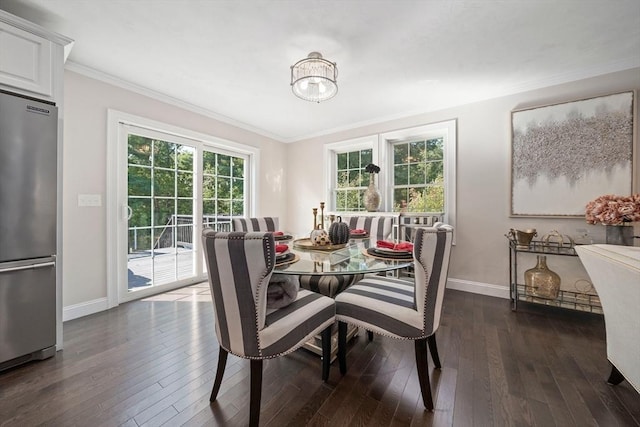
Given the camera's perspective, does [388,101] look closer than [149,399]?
No

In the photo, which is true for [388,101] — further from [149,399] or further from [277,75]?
[149,399]

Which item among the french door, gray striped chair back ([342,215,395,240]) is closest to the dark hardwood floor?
the french door

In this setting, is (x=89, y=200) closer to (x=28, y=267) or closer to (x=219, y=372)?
(x=28, y=267)

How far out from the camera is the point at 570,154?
8.43 ft

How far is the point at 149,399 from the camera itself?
1.43 meters

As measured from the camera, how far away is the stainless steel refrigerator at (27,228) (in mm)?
1635

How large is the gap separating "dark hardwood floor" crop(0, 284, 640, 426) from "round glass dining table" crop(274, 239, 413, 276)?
0.74 meters

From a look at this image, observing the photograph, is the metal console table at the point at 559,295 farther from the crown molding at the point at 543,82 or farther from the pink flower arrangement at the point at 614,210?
the crown molding at the point at 543,82

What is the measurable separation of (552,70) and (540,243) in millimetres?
1762

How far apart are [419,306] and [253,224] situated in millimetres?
1985

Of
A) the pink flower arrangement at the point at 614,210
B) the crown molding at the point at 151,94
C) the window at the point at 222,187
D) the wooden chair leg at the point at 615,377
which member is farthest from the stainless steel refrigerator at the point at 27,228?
the pink flower arrangement at the point at 614,210

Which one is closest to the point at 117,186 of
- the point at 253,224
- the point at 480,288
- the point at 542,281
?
the point at 253,224

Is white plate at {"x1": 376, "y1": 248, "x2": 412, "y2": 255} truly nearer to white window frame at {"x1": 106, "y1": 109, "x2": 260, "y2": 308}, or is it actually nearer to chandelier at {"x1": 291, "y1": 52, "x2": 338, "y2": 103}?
chandelier at {"x1": 291, "y1": 52, "x2": 338, "y2": 103}

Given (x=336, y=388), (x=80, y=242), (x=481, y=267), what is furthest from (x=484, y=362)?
(x=80, y=242)
